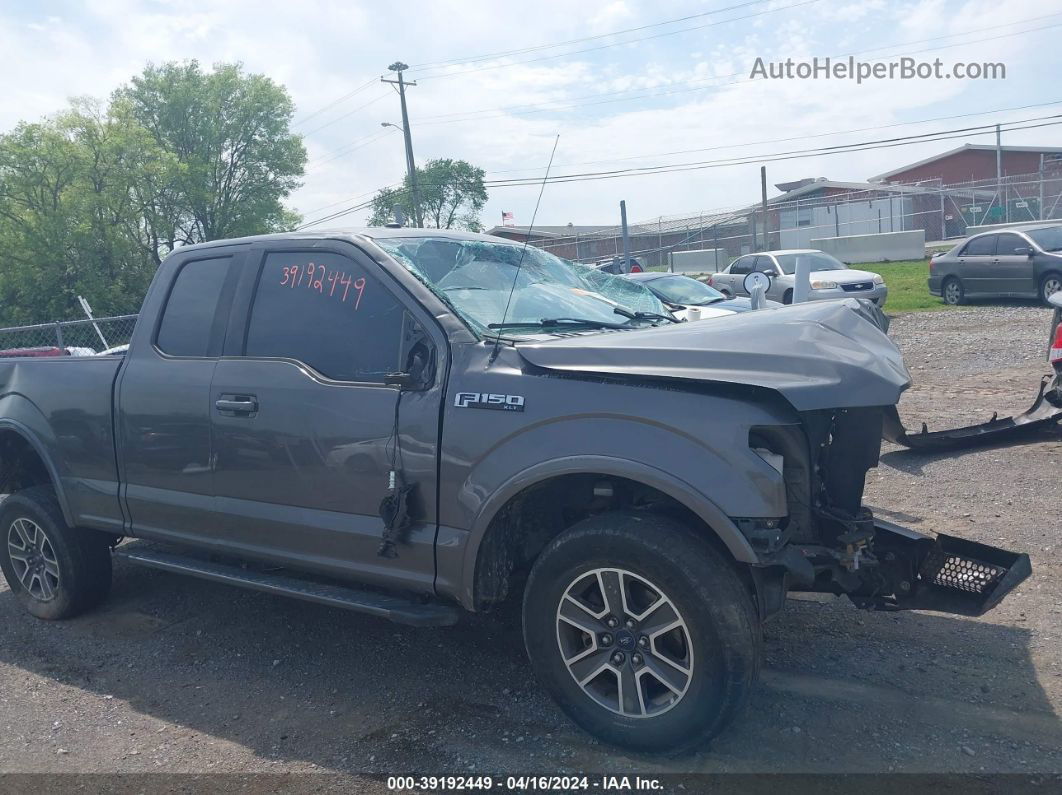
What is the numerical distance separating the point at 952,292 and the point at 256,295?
18.0m

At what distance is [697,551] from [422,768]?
4.36ft

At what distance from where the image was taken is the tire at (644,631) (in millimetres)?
3250

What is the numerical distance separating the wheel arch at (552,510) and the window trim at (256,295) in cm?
62

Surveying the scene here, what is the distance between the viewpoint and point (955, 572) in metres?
3.84

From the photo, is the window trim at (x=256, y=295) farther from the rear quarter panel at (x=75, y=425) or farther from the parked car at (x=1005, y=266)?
the parked car at (x=1005, y=266)

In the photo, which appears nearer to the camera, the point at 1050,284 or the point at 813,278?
the point at 1050,284

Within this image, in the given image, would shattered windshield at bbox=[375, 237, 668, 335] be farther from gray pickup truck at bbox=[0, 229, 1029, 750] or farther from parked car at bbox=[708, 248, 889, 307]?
parked car at bbox=[708, 248, 889, 307]

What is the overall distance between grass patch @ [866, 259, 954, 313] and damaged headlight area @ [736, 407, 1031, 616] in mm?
16588

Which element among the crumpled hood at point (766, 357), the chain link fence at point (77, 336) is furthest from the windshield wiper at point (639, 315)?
the chain link fence at point (77, 336)

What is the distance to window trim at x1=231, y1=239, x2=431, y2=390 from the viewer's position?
156 inches

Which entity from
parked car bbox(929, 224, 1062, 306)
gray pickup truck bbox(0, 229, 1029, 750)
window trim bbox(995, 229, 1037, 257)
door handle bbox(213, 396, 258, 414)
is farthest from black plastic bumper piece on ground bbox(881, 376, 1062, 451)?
window trim bbox(995, 229, 1037, 257)

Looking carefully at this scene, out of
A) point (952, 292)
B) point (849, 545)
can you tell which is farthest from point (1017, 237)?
point (849, 545)

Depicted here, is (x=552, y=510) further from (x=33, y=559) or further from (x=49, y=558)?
(x=33, y=559)

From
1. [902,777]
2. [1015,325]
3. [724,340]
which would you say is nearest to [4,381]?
[724,340]
